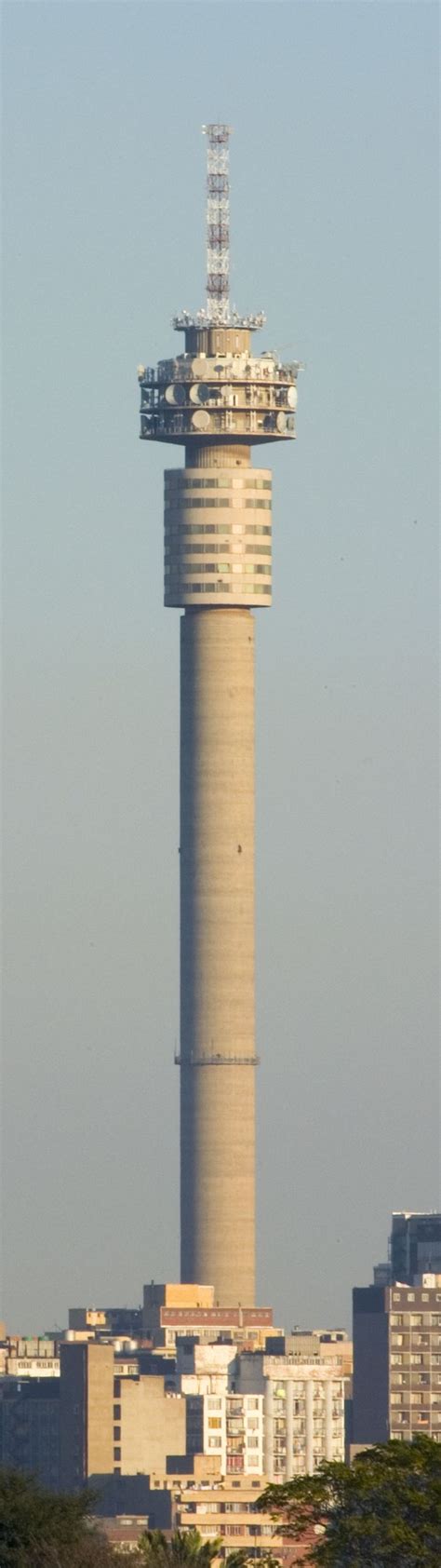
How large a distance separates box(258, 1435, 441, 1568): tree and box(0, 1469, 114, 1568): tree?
12570 millimetres

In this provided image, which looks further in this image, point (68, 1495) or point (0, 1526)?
point (68, 1495)

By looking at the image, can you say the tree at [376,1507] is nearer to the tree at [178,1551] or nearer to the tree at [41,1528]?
the tree at [178,1551]

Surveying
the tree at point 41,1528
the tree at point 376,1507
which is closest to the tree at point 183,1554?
the tree at point 376,1507

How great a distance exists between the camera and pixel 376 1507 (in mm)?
73000

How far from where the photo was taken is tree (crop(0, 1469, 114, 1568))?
295ft

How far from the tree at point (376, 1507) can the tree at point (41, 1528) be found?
12570 mm

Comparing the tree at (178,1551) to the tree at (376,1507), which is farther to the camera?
the tree at (178,1551)

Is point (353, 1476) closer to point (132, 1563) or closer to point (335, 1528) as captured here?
point (335, 1528)

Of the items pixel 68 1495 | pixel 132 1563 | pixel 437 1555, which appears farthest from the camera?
pixel 68 1495

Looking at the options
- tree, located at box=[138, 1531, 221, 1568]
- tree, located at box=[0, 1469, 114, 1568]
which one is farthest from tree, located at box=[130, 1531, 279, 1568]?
tree, located at box=[0, 1469, 114, 1568]

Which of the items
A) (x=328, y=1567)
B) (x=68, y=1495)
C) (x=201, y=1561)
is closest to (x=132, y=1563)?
(x=201, y=1561)

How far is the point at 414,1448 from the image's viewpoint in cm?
7475

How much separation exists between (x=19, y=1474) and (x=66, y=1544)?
1544cm

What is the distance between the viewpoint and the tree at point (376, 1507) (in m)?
71.1
